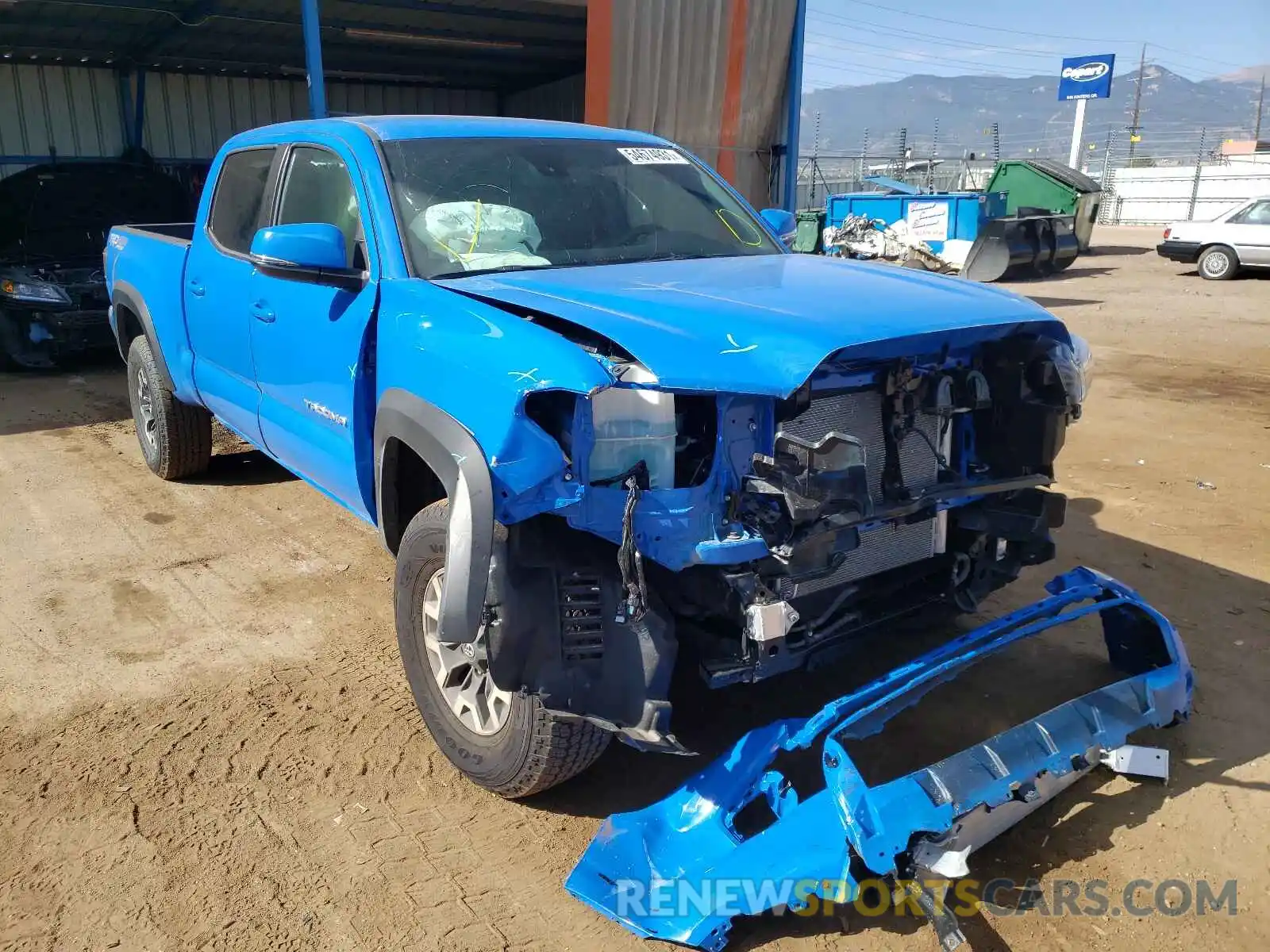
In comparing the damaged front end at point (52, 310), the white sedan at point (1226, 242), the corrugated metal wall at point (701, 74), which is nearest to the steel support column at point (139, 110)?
the damaged front end at point (52, 310)

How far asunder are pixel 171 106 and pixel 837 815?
14759 mm

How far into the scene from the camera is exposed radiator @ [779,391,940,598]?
268 centimetres

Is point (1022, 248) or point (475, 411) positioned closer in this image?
point (475, 411)

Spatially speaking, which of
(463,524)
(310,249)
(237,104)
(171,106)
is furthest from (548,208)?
(237,104)

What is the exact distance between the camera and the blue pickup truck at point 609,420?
8.12 feet

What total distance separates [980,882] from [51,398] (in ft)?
28.4

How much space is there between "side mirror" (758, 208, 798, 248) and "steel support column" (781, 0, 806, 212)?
750 cm

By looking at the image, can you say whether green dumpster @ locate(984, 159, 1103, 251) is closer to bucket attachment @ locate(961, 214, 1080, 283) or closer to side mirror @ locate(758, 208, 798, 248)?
bucket attachment @ locate(961, 214, 1080, 283)

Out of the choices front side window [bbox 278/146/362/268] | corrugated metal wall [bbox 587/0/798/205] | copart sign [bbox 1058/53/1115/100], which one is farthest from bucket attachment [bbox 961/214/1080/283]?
copart sign [bbox 1058/53/1115/100]

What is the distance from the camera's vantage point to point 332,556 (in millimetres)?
4906

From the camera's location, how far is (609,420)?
2.46 meters

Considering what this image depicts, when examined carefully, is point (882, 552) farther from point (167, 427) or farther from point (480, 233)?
point (167, 427)

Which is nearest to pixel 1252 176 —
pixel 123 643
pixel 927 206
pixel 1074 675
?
pixel 927 206

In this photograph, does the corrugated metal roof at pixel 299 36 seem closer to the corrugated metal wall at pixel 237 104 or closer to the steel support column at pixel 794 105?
the corrugated metal wall at pixel 237 104
